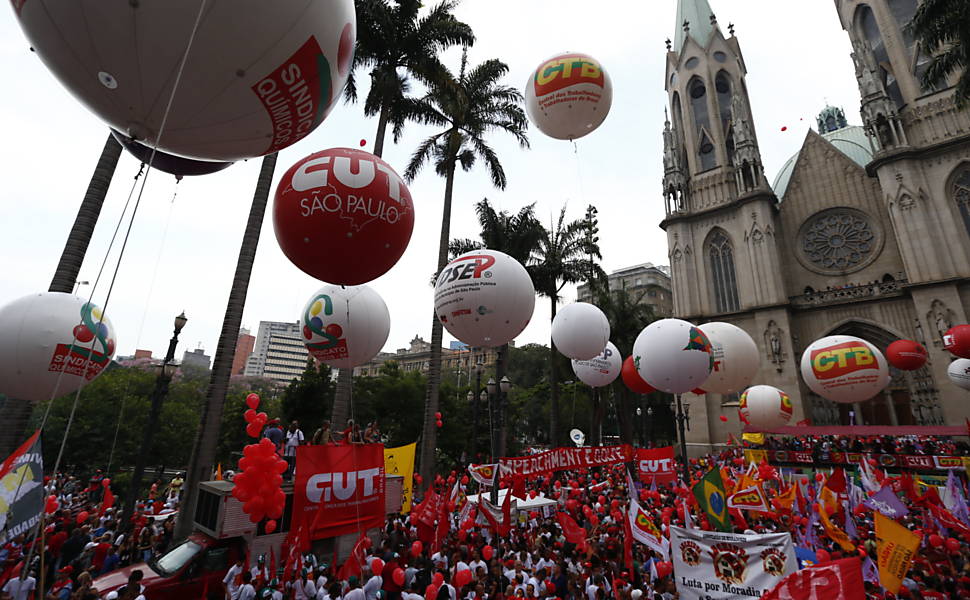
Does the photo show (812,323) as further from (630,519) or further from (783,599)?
(783,599)

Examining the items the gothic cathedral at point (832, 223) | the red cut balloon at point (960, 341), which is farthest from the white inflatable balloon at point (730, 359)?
the gothic cathedral at point (832, 223)

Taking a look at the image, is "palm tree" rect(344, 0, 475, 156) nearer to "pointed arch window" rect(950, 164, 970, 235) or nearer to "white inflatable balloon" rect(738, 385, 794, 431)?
"white inflatable balloon" rect(738, 385, 794, 431)

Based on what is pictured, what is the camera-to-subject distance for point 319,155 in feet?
15.8

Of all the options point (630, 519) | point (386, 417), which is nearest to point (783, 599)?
point (630, 519)

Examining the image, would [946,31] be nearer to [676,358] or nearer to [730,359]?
[730,359]

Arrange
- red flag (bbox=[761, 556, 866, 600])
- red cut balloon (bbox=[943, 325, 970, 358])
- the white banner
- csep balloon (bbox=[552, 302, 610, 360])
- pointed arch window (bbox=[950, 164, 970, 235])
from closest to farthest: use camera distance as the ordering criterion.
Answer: red flag (bbox=[761, 556, 866, 600]) → the white banner → csep balloon (bbox=[552, 302, 610, 360]) → red cut balloon (bbox=[943, 325, 970, 358]) → pointed arch window (bbox=[950, 164, 970, 235])

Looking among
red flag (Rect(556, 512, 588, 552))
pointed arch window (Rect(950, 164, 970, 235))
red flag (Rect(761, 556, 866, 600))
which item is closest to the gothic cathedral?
pointed arch window (Rect(950, 164, 970, 235))

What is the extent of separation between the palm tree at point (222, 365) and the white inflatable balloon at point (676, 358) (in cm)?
1041

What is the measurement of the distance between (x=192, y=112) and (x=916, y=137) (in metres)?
40.9

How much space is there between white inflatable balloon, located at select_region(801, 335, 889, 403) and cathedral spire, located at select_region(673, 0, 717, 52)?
1471 inches

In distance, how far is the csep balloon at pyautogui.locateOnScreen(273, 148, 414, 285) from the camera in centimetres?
445

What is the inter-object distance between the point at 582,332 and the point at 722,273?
28.7 metres

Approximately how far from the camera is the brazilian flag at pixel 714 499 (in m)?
6.86

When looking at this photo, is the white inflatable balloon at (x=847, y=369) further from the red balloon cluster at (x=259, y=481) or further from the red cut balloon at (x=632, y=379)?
the red balloon cluster at (x=259, y=481)
